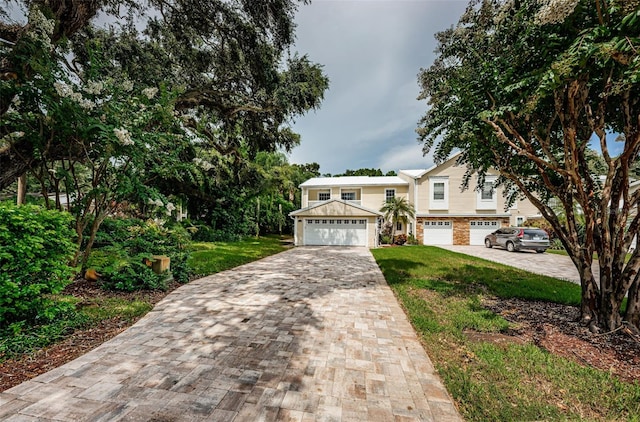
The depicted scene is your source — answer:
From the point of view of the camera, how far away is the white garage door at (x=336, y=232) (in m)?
16.5

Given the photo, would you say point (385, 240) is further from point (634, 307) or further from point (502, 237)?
point (634, 307)

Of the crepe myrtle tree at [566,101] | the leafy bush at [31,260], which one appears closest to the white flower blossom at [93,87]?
the leafy bush at [31,260]

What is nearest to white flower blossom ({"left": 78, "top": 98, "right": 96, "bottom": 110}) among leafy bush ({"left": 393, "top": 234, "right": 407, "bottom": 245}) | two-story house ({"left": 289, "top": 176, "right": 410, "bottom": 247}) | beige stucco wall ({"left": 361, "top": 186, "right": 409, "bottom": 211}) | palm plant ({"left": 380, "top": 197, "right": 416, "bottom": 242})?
two-story house ({"left": 289, "top": 176, "right": 410, "bottom": 247})

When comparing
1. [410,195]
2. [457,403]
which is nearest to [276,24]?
[457,403]

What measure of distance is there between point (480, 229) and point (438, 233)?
2870 millimetres

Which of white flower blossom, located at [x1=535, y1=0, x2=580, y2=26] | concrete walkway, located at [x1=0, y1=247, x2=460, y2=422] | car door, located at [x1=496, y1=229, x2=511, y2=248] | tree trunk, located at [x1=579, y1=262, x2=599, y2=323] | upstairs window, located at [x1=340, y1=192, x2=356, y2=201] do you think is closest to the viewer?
concrete walkway, located at [x1=0, y1=247, x2=460, y2=422]

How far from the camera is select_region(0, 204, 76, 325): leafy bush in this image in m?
Result: 2.78

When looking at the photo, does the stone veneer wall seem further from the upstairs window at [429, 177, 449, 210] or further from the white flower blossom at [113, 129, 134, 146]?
the white flower blossom at [113, 129, 134, 146]

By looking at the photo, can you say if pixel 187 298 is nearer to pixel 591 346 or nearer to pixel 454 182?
pixel 591 346

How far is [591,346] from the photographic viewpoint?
325 centimetres

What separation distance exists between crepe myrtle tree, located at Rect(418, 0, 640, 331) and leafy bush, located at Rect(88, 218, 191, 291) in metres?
6.63

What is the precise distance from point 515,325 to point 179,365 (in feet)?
15.9

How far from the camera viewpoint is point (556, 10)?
261cm

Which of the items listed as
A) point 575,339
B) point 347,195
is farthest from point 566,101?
point 347,195
